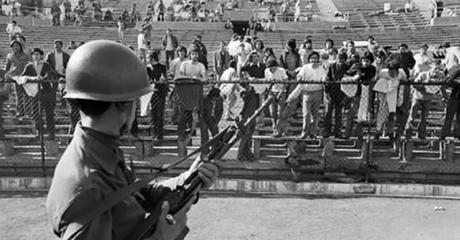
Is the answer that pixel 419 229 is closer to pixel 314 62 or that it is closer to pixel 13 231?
pixel 314 62

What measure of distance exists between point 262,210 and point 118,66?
6.16m

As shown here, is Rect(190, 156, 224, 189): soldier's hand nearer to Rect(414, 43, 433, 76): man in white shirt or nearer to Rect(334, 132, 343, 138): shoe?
Rect(334, 132, 343, 138): shoe

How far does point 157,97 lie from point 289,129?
8.87 feet

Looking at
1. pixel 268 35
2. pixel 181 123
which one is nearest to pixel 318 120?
pixel 181 123

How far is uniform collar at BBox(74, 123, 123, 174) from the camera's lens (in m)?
2.40

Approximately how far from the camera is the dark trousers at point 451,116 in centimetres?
1022

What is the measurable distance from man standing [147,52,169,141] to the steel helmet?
273 inches

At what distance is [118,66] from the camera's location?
251cm

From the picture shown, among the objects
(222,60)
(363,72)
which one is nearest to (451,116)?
(363,72)

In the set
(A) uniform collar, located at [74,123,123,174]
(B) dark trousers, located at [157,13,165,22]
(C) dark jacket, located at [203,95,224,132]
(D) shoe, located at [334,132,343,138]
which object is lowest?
(D) shoe, located at [334,132,343,138]

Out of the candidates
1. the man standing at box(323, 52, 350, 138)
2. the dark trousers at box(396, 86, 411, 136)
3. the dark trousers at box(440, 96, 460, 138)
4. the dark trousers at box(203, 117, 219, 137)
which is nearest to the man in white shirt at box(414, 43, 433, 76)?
the dark trousers at box(440, 96, 460, 138)

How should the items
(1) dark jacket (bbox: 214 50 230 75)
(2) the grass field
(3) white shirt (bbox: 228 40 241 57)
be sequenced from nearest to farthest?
(2) the grass field, (1) dark jacket (bbox: 214 50 230 75), (3) white shirt (bbox: 228 40 241 57)

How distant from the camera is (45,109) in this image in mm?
10250

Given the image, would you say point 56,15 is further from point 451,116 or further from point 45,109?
point 451,116
